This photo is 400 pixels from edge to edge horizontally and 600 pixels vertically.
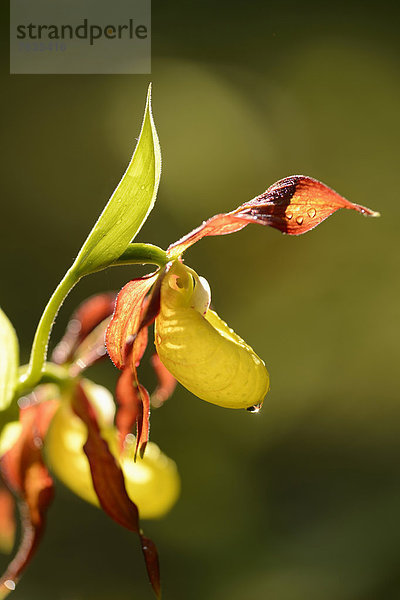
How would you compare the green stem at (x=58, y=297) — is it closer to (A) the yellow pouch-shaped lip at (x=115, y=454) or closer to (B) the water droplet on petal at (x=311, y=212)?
(B) the water droplet on petal at (x=311, y=212)

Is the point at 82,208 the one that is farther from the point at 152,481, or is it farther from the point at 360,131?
the point at 152,481

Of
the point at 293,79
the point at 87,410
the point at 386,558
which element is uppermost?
the point at 293,79

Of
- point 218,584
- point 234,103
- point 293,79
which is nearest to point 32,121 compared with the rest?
point 234,103

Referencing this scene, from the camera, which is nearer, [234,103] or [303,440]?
[303,440]

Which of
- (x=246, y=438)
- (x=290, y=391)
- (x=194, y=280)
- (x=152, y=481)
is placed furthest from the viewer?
(x=290, y=391)

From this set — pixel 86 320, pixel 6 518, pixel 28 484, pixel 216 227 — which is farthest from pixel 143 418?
pixel 6 518

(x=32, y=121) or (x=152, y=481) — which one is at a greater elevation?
(x=32, y=121)

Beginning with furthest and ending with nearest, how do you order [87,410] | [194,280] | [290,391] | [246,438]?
1. [290,391]
2. [246,438]
3. [87,410]
4. [194,280]

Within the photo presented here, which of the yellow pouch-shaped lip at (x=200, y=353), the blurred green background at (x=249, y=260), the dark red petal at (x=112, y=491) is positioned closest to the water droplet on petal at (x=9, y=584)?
the dark red petal at (x=112, y=491)
